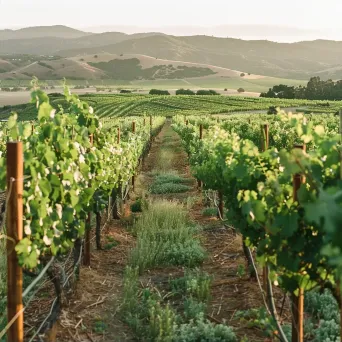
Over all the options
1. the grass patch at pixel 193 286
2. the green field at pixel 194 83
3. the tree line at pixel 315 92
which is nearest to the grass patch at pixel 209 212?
the grass patch at pixel 193 286

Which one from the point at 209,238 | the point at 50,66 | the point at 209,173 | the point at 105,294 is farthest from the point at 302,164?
the point at 50,66

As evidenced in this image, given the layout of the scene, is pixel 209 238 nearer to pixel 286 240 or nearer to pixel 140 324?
pixel 140 324

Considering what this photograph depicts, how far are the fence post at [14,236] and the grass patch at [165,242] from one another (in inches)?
120

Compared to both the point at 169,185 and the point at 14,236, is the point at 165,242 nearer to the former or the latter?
the point at 14,236

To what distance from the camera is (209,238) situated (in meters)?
9.16

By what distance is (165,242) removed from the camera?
8.38 metres

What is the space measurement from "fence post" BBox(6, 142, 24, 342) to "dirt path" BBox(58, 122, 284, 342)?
1.41 meters

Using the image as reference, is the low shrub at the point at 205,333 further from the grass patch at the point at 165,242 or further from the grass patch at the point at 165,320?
the grass patch at the point at 165,242

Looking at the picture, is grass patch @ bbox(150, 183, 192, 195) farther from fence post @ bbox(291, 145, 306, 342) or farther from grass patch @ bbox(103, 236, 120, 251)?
fence post @ bbox(291, 145, 306, 342)

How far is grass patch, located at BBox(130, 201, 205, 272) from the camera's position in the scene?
A: 751 cm

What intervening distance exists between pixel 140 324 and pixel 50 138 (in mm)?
2025

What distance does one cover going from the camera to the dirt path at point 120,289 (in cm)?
553

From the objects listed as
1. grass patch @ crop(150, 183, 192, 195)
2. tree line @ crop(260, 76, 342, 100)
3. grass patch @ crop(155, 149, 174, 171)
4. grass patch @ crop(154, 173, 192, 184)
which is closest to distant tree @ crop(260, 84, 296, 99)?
tree line @ crop(260, 76, 342, 100)

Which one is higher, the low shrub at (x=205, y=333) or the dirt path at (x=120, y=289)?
the low shrub at (x=205, y=333)
